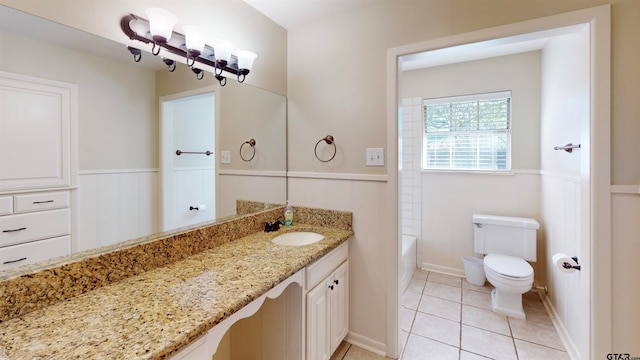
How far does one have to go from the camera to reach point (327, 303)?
157 cm

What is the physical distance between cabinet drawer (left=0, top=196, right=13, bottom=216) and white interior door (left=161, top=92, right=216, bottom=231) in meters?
0.51

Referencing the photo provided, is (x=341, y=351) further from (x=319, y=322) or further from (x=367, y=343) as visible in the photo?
(x=319, y=322)

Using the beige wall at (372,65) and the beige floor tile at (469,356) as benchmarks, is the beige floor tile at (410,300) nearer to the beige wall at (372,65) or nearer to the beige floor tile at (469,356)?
the beige floor tile at (469,356)

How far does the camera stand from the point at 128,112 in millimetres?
1161

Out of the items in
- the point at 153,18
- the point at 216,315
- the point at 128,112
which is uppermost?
the point at 153,18

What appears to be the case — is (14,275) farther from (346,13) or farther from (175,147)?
(346,13)

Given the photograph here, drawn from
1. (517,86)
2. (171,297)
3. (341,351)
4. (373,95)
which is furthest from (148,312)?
(517,86)

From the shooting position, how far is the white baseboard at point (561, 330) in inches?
67.4

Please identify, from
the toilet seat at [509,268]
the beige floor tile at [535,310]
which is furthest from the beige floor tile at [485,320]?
the toilet seat at [509,268]

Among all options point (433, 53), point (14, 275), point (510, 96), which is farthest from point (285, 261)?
point (510, 96)

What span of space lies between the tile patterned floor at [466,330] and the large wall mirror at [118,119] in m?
1.49

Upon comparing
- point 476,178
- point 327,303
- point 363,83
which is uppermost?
point 363,83

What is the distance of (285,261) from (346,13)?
1.70 metres

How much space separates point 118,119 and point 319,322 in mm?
1412
